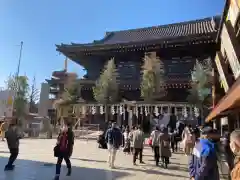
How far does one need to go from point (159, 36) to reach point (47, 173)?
22.1 meters

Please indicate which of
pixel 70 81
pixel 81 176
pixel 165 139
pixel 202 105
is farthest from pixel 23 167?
pixel 70 81

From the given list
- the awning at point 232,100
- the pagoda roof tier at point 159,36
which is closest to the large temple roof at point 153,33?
the pagoda roof tier at point 159,36

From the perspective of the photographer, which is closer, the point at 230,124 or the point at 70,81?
the point at 230,124

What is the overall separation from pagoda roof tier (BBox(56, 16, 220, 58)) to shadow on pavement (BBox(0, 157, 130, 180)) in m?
15.3

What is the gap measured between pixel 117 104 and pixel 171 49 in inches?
280

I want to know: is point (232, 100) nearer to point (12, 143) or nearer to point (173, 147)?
point (12, 143)

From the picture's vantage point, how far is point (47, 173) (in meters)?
8.18

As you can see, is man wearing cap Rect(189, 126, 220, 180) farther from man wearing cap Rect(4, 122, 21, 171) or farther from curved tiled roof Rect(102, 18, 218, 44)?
curved tiled roof Rect(102, 18, 218, 44)

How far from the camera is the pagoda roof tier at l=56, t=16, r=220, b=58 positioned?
68.2 feet

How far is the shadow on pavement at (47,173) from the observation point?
298 inches

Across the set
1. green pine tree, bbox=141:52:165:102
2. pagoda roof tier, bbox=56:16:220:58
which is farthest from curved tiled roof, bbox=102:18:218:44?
green pine tree, bbox=141:52:165:102

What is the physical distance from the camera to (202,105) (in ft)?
62.6

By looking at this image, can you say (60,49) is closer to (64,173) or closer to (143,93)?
(143,93)

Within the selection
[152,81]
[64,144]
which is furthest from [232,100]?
[152,81]
